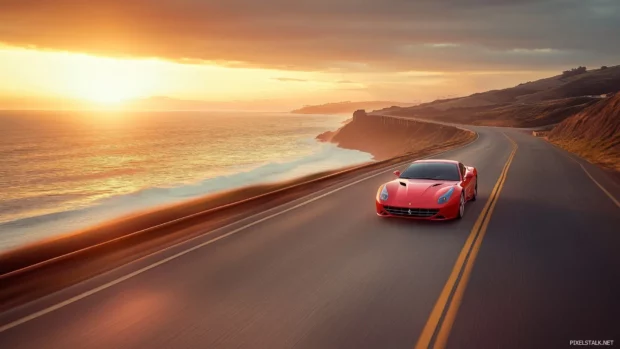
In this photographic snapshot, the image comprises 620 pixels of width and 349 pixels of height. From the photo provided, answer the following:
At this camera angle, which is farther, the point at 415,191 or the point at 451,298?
the point at 415,191

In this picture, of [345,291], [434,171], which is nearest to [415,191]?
[434,171]

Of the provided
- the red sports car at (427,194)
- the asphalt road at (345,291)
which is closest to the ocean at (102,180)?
the asphalt road at (345,291)

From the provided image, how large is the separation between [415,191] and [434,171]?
1.65 metres

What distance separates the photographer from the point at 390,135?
107312mm

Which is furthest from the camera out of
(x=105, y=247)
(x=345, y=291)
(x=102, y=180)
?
(x=102, y=180)

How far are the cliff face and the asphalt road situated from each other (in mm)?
52790

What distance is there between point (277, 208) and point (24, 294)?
763 centimetres

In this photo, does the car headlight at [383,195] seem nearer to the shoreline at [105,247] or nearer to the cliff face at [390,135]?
the shoreline at [105,247]

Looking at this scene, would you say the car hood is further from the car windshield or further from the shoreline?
the shoreline

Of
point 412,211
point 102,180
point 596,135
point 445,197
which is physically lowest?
point 596,135

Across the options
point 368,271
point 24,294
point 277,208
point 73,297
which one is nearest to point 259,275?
point 368,271

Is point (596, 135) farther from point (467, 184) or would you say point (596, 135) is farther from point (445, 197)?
point (445, 197)

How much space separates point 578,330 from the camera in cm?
573

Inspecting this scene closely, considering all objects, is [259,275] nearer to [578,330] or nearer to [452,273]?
[452,273]
